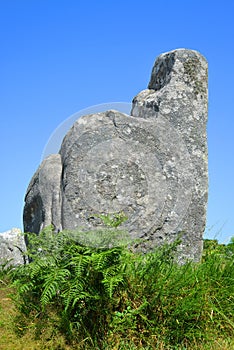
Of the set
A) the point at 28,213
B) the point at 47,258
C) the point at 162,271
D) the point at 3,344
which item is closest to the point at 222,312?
the point at 162,271

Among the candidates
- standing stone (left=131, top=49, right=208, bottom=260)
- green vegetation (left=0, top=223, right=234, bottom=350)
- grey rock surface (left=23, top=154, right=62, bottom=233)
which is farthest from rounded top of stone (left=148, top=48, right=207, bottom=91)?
green vegetation (left=0, top=223, right=234, bottom=350)

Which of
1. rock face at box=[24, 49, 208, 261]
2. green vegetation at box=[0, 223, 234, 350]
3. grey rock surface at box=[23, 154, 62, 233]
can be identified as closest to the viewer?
green vegetation at box=[0, 223, 234, 350]

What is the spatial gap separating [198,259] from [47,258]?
2130 millimetres

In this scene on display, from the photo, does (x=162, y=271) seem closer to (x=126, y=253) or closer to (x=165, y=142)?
(x=126, y=253)

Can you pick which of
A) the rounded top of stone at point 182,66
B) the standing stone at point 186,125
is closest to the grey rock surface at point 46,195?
the standing stone at point 186,125

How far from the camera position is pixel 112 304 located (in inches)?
229

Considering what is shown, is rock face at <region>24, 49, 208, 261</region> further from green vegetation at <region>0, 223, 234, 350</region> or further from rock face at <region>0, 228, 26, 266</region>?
rock face at <region>0, 228, 26, 266</region>

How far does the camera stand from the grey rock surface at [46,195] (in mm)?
6785

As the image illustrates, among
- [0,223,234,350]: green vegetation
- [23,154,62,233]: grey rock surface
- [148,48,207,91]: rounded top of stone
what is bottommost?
[0,223,234,350]: green vegetation

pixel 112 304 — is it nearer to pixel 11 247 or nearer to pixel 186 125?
pixel 186 125

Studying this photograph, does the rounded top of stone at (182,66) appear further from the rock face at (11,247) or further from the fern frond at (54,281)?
the rock face at (11,247)

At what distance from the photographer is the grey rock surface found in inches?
267

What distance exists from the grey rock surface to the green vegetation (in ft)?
1.94

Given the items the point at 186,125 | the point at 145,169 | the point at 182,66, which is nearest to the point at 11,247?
the point at 145,169
